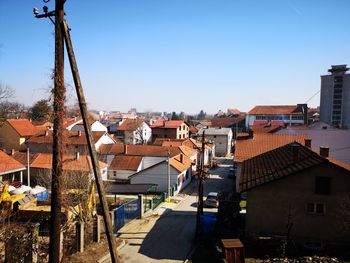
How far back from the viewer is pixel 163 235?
19.0 m

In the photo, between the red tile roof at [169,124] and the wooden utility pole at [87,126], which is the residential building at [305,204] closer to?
the wooden utility pole at [87,126]

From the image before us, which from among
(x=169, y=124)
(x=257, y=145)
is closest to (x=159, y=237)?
(x=257, y=145)

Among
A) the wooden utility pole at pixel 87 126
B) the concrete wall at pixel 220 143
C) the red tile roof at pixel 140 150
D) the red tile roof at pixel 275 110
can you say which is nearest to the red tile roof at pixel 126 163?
the red tile roof at pixel 140 150

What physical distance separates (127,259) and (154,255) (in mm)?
1500

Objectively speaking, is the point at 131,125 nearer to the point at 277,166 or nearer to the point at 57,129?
the point at 277,166

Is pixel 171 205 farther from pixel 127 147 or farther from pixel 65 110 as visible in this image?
pixel 65 110

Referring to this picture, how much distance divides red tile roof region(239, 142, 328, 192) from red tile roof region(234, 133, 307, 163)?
25.4 feet

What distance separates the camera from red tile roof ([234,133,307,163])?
30453 mm

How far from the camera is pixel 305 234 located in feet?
53.5

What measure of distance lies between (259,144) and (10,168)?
2649 cm

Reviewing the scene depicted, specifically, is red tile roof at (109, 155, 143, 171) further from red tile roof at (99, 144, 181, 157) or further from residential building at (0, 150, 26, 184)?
residential building at (0, 150, 26, 184)

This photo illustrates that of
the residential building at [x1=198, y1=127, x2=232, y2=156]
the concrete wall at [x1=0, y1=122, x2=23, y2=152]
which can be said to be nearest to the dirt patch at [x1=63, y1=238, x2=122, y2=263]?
the concrete wall at [x1=0, y1=122, x2=23, y2=152]

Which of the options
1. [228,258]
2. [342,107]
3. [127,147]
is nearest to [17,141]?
[127,147]

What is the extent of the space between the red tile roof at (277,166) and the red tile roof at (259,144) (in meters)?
7.73
